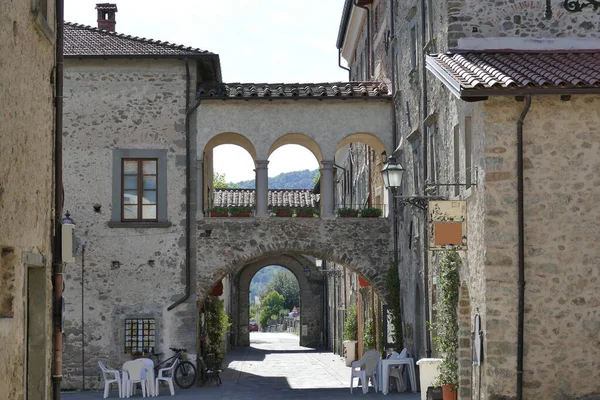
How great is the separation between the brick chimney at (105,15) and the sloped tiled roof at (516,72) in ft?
45.0

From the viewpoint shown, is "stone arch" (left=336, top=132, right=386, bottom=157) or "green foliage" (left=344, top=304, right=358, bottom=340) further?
"green foliage" (left=344, top=304, right=358, bottom=340)

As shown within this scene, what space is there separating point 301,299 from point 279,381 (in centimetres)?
1995

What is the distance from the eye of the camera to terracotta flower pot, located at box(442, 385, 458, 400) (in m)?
17.7

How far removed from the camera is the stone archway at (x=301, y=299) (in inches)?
1836

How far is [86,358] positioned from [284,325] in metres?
64.1

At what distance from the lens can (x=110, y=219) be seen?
24.1 m

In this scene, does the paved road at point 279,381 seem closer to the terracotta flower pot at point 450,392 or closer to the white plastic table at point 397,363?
the white plastic table at point 397,363

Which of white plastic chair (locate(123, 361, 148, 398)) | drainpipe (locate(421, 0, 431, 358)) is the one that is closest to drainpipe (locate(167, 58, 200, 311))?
white plastic chair (locate(123, 361, 148, 398))

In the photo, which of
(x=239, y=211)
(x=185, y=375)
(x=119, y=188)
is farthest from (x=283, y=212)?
(x=185, y=375)

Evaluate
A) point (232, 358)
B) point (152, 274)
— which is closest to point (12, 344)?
point (152, 274)

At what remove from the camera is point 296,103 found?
80.8 ft

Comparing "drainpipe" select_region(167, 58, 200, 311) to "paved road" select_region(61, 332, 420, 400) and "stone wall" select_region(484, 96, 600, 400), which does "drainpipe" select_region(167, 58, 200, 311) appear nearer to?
"paved road" select_region(61, 332, 420, 400)

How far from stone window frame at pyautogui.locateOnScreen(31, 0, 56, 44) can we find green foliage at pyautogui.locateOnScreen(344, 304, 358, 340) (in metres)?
20.6

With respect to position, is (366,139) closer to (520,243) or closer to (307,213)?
(307,213)
